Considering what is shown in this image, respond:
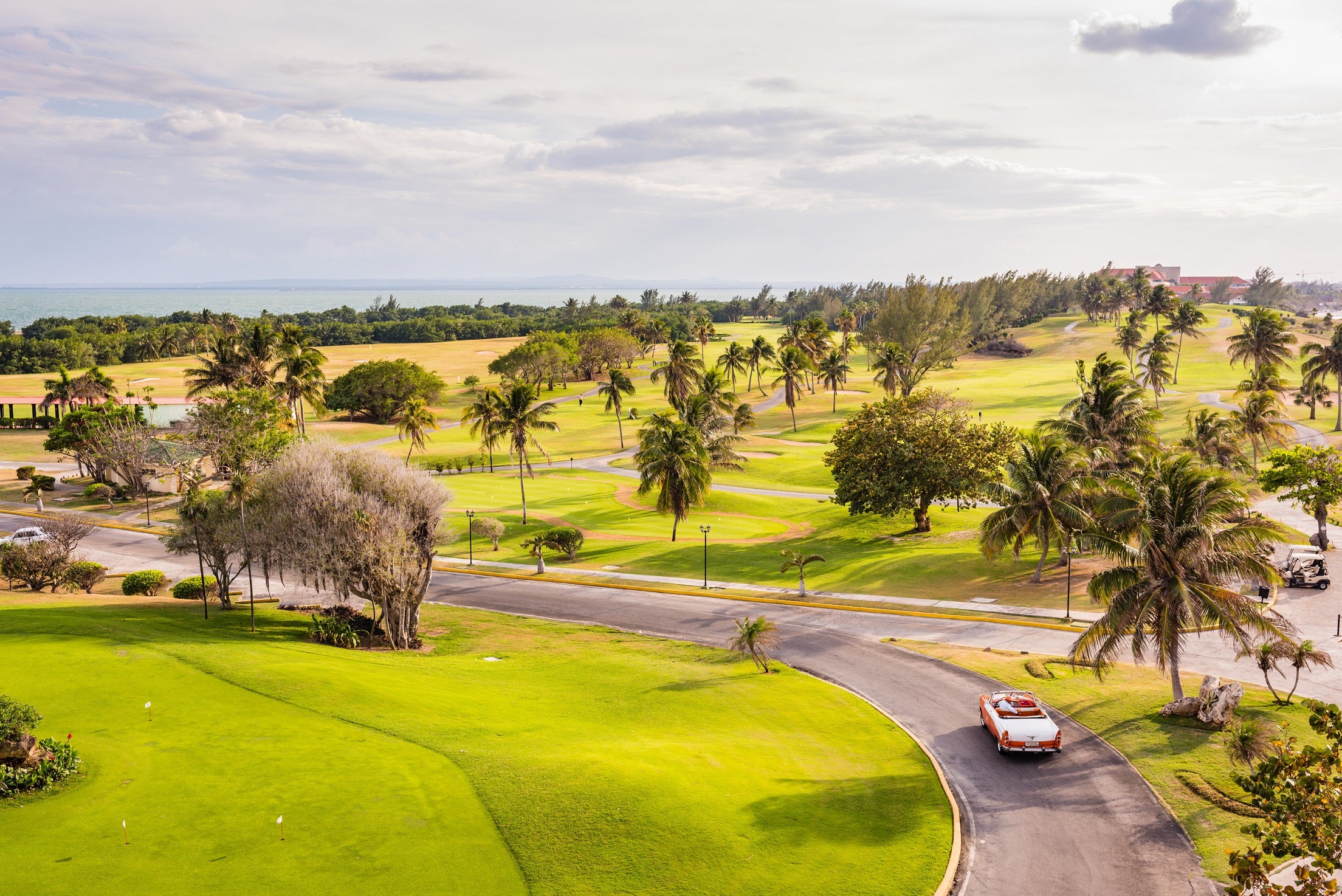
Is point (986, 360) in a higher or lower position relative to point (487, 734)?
higher

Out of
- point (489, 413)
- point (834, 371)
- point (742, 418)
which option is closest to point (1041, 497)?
point (489, 413)

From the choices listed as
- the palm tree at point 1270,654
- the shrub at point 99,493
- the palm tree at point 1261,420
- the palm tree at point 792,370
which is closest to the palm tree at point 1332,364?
the palm tree at point 1261,420

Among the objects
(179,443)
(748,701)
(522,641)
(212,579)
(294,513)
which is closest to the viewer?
(748,701)

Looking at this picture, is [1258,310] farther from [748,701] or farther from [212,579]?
[212,579]

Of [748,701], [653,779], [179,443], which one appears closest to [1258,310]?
[748,701]

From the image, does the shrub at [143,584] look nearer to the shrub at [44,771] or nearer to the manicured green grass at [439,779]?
the manicured green grass at [439,779]

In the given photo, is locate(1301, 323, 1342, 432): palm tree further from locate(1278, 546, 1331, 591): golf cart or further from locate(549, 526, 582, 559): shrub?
locate(549, 526, 582, 559): shrub

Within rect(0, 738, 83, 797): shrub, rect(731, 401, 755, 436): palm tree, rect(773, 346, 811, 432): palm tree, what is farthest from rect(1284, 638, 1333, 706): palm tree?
rect(773, 346, 811, 432): palm tree
